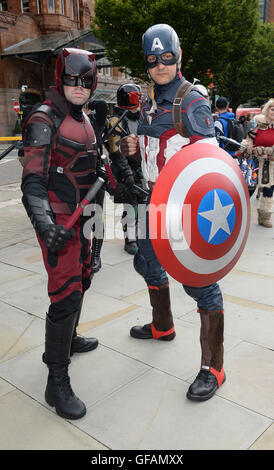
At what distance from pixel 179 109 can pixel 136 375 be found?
5.36 feet

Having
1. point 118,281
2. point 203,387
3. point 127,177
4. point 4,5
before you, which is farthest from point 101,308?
point 4,5

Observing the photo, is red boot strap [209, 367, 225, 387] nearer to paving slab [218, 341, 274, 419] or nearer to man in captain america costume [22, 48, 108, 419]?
paving slab [218, 341, 274, 419]

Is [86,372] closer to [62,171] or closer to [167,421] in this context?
[167,421]

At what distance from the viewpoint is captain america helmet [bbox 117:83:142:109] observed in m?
4.61

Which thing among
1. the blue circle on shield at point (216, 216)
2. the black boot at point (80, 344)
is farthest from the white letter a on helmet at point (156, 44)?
the black boot at point (80, 344)

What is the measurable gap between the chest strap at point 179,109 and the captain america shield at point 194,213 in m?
0.32

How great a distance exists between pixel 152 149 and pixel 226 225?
0.81 metres

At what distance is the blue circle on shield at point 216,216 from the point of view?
1971 mm

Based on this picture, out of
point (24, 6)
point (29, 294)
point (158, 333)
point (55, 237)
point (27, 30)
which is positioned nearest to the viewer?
point (55, 237)

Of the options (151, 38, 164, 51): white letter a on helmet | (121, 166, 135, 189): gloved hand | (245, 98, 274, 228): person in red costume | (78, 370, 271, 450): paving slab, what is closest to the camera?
(78, 370, 271, 450): paving slab

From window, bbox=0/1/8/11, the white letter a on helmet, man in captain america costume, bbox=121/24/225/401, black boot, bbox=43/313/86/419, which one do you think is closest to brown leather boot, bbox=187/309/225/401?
man in captain america costume, bbox=121/24/225/401

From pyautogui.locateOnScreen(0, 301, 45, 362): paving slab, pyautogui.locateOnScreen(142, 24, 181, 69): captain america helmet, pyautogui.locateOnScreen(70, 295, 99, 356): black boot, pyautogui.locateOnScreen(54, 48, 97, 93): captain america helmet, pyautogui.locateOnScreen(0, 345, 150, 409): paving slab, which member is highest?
pyautogui.locateOnScreen(142, 24, 181, 69): captain america helmet

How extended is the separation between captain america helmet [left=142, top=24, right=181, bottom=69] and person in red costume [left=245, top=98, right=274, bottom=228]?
12.6 feet

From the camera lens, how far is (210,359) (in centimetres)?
245
